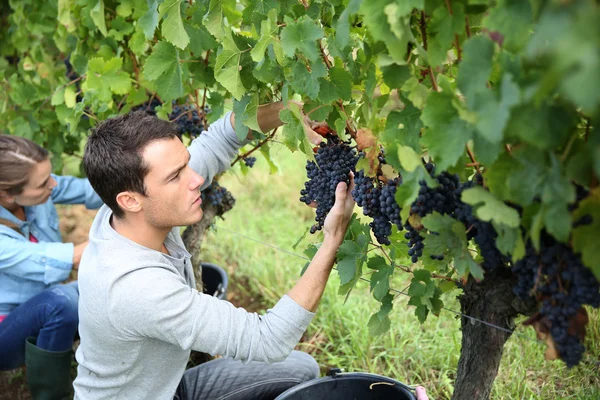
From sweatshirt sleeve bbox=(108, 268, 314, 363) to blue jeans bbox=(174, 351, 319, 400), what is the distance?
0.61m

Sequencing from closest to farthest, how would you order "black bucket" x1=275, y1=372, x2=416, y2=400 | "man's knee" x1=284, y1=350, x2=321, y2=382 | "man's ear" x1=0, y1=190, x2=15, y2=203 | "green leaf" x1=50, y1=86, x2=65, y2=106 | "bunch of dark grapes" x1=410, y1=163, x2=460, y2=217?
"bunch of dark grapes" x1=410, y1=163, x2=460, y2=217
"black bucket" x1=275, y1=372, x2=416, y2=400
"man's knee" x1=284, y1=350, x2=321, y2=382
"man's ear" x1=0, y1=190, x2=15, y2=203
"green leaf" x1=50, y1=86, x2=65, y2=106

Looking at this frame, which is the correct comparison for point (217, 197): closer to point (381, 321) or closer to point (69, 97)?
point (69, 97)

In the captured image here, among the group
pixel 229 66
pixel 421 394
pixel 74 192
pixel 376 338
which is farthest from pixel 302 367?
pixel 74 192

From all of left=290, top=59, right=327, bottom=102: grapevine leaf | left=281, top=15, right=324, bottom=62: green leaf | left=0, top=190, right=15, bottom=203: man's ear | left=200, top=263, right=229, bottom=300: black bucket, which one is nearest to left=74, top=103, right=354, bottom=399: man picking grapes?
left=290, top=59, right=327, bottom=102: grapevine leaf

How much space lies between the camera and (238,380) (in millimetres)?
2318

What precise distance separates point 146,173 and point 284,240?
234 cm

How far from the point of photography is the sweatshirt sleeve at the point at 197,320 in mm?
1666

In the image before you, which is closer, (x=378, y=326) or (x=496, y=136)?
(x=496, y=136)

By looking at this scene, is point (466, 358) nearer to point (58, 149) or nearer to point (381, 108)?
point (381, 108)

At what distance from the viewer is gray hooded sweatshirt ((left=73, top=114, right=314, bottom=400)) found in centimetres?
167

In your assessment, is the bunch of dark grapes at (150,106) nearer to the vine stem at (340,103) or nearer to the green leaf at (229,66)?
the green leaf at (229,66)

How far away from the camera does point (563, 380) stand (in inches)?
93.1

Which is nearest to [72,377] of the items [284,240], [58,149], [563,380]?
[58,149]

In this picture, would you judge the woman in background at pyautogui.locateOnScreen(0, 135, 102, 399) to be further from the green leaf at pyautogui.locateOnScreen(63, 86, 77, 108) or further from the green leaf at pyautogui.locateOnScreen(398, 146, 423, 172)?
the green leaf at pyautogui.locateOnScreen(398, 146, 423, 172)
